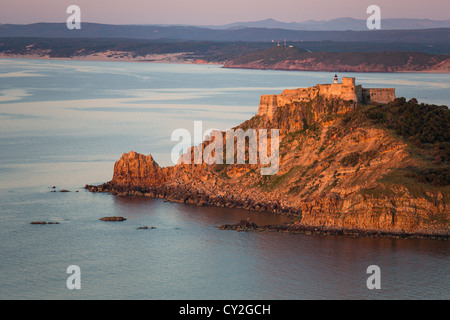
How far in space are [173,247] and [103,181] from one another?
661 inches

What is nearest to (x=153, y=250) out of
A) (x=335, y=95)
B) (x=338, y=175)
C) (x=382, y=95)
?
(x=338, y=175)

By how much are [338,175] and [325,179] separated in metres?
0.94

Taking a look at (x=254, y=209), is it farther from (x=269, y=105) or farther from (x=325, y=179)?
(x=269, y=105)

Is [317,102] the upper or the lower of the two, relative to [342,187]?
upper

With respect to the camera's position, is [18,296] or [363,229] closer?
[18,296]

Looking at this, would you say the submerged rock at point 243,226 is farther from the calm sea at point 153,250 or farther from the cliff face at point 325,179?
the cliff face at point 325,179

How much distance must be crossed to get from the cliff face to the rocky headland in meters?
0.05

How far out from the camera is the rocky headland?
43.1 meters

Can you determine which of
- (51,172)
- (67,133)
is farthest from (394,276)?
(67,133)

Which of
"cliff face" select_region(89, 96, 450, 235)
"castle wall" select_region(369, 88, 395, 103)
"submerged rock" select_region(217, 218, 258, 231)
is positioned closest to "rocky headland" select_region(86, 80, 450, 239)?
"cliff face" select_region(89, 96, 450, 235)

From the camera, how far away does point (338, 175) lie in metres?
48.3
